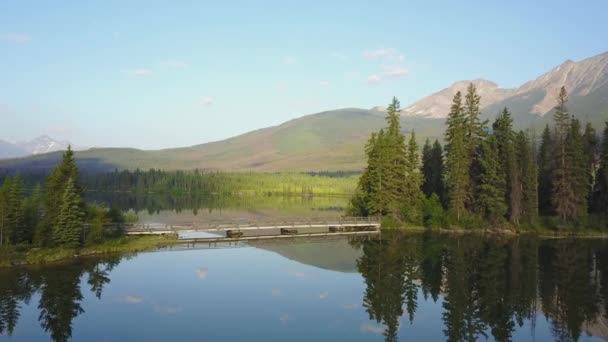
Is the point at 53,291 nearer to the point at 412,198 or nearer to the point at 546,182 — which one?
the point at 412,198

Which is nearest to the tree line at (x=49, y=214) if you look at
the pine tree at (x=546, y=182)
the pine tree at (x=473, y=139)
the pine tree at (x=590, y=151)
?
the pine tree at (x=473, y=139)

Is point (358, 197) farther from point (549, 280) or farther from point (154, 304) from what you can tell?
point (154, 304)

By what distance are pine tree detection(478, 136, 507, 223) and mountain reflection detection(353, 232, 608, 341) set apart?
28.8 ft

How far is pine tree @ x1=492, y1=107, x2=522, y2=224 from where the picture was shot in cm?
7625

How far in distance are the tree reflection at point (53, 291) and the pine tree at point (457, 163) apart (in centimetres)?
5345

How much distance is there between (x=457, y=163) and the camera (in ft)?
262

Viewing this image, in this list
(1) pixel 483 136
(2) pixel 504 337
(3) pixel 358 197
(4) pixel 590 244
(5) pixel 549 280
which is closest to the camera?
(2) pixel 504 337

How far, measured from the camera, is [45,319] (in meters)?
32.6

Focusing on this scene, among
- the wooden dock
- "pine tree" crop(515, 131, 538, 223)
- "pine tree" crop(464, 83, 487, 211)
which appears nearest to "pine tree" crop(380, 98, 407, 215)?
the wooden dock

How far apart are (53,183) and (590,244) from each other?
68.6m

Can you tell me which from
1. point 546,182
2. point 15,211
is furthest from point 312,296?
point 546,182

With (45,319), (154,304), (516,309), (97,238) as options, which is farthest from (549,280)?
(97,238)

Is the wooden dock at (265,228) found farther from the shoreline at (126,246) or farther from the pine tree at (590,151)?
the pine tree at (590,151)

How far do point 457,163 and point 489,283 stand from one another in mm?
38345
